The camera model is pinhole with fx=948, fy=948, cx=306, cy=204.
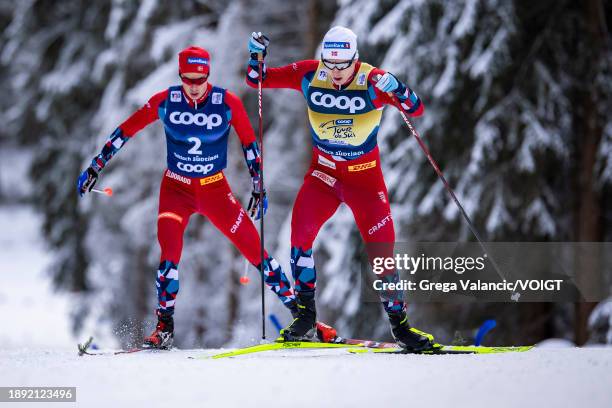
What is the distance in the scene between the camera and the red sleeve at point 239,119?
765 centimetres

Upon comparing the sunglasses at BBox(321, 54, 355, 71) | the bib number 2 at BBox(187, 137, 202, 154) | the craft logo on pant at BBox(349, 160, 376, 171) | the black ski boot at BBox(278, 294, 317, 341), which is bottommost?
the black ski boot at BBox(278, 294, 317, 341)

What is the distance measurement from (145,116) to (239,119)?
76 cm

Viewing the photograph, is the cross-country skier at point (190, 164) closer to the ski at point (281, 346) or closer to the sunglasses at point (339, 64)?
the ski at point (281, 346)

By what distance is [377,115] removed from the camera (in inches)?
294

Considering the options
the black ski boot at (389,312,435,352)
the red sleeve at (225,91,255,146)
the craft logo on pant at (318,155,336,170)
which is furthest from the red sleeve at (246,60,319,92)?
the black ski boot at (389,312,435,352)

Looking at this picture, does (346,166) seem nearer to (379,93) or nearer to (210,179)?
(379,93)

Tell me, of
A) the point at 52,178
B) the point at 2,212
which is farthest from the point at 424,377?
the point at 2,212

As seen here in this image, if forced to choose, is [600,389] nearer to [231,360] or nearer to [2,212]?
[231,360]

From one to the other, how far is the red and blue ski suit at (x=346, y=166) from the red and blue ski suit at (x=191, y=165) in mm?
511

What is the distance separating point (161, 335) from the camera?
7672 millimetres

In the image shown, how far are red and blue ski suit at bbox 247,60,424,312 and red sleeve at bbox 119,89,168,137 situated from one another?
46.1 inches

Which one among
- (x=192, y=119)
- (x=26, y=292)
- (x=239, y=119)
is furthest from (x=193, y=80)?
(x=26, y=292)

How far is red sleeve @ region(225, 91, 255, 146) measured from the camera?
25.1 ft

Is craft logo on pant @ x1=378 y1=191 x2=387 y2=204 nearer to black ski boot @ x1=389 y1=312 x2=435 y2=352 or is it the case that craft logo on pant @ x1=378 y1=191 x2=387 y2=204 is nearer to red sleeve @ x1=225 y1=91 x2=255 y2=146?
black ski boot @ x1=389 y1=312 x2=435 y2=352
